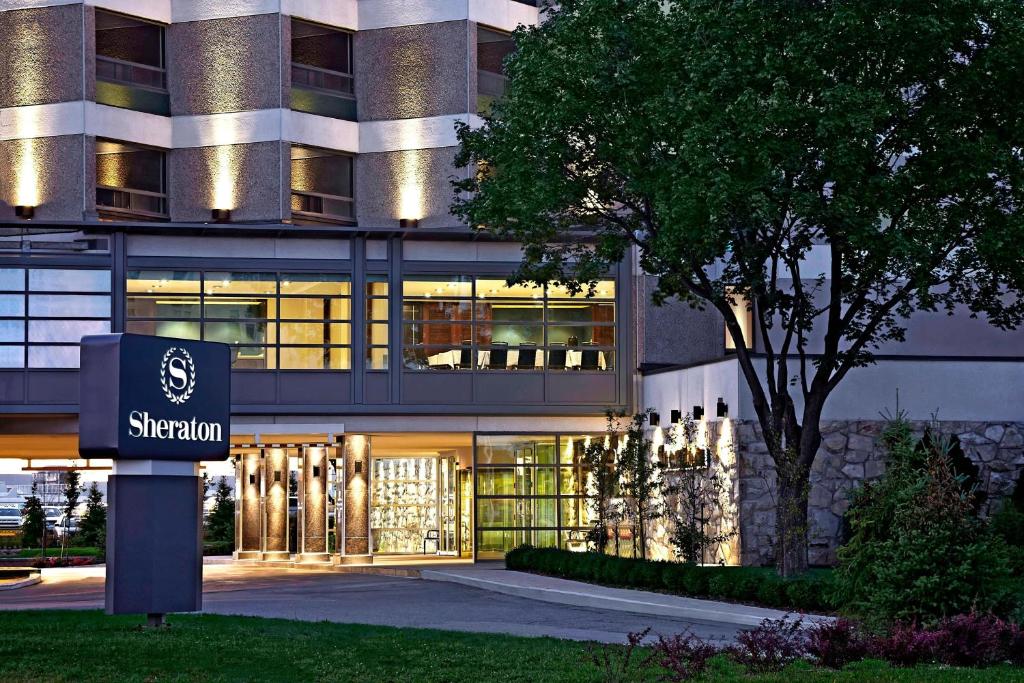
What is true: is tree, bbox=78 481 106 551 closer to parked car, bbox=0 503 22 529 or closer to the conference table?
parked car, bbox=0 503 22 529

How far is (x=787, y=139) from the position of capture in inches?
930

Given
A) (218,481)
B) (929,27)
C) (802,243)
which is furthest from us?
(218,481)

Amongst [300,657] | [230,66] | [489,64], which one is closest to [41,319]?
[230,66]

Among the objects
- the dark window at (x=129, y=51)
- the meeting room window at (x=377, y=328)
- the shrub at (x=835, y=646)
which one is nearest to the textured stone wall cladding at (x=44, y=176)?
the dark window at (x=129, y=51)

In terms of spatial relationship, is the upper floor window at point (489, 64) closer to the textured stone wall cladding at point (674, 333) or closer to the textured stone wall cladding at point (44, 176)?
the textured stone wall cladding at point (674, 333)

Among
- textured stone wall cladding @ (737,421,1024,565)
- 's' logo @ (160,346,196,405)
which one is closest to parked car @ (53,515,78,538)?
textured stone wall cladding @ (737,421,1024,565)

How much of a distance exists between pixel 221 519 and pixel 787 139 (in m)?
38.1

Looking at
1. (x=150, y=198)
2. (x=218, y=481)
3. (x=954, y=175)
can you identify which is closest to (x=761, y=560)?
(x=954, y=175)

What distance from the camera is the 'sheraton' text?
18438mm

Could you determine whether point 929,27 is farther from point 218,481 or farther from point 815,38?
point 218,481

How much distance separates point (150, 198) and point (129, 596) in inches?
852

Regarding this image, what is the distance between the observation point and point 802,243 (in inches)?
989

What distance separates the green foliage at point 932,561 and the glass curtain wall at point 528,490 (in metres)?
20.7

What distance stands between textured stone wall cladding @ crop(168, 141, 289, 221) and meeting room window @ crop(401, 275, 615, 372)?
3954 mm
